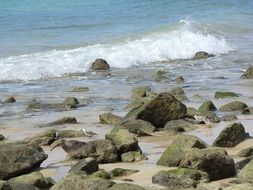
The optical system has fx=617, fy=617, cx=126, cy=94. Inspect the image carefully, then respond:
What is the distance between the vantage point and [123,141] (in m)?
7.05

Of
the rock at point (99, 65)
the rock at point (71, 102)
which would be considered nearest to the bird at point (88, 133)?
the rock at point (71, 102)

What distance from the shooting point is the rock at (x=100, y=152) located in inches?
262

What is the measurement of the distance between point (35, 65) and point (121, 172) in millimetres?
10597

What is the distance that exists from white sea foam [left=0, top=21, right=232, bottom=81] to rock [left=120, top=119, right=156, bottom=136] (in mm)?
7244

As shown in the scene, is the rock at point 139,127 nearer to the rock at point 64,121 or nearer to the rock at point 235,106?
the rock at point 64,121

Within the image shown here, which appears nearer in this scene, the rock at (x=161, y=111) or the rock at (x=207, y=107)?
the rock at (x=161, y=111)

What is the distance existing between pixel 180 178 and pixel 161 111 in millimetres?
3181

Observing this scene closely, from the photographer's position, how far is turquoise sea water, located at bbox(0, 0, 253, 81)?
17641 mm

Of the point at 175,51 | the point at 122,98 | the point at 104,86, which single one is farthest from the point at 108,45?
the point at 122,98

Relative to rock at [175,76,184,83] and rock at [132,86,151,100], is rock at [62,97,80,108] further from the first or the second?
rock at [175,76,184,83]

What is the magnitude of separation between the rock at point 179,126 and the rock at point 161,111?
0.47 feet

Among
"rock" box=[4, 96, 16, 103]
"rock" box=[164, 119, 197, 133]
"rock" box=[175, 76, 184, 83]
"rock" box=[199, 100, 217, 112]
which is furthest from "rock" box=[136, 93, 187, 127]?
"rock" box=[175, 76, 184, 83]

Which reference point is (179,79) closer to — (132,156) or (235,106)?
(235,106)

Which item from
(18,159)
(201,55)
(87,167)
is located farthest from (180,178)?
(201,55)
